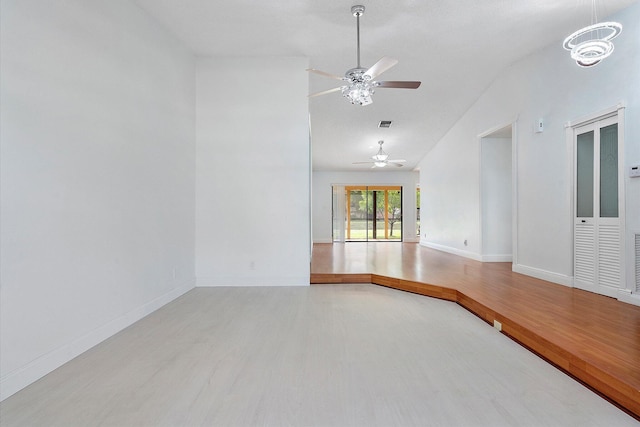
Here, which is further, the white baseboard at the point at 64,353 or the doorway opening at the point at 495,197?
the doorway opening at the point at 495,197

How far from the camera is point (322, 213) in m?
11.3

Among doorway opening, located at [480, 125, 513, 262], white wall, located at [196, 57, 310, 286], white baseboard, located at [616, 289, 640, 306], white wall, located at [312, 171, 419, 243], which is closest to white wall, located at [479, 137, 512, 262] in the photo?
doorway opening, located at [480, 125, 513, 262]

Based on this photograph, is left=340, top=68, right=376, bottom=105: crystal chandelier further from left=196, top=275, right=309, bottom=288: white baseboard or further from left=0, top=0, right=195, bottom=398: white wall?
left=196, top=275, right=309, bottom=288: white baseboard

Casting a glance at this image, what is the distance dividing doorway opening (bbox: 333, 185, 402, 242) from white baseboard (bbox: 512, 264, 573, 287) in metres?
A: 6.57

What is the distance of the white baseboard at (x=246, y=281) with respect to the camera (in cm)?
482

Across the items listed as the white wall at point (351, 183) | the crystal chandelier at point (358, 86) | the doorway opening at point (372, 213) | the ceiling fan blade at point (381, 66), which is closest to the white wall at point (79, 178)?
the crystal chandelier at point (358, 86)

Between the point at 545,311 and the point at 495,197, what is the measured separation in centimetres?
362

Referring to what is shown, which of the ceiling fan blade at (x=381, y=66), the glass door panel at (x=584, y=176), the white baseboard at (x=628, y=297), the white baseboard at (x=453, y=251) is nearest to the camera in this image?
the ceiling fan blade at (x=381, y=66)

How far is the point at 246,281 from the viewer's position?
4840 millimetres

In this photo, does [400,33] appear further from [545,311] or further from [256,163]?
[545,311]

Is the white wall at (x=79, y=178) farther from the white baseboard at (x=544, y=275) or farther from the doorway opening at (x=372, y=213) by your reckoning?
the doorway opening at (x=372, y=213)

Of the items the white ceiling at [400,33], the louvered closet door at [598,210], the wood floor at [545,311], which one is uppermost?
the white ceiling at [400,33]

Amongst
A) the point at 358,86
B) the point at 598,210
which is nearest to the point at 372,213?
the point at 598,210

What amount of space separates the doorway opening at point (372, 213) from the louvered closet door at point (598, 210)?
755 cm
